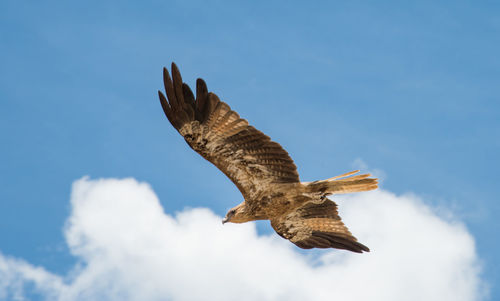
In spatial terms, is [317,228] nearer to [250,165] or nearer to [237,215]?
[237,215]

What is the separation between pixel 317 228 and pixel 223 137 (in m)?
3.26

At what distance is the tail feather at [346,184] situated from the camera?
1097 cm

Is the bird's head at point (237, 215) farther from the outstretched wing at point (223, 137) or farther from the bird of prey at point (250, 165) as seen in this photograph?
the outstretched wing at point (223, 137)

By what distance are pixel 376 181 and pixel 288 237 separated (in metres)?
2.39

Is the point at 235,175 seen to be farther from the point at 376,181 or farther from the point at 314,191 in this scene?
the point at 376,181

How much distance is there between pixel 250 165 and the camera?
1067 centimetres

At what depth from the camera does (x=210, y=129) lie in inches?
405

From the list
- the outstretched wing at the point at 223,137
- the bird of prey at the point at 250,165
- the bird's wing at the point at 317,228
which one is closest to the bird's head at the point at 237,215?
the bird of prey at the point at 250,165

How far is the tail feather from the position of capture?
36.0ft

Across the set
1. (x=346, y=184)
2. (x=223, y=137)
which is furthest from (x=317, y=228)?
(x=223, y=137)

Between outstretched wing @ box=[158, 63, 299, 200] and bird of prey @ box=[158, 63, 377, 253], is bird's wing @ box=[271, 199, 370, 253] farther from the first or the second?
outstretched wing @ box=[158, 63, 299, 200]

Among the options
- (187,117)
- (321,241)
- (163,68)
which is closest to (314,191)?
(321,241)

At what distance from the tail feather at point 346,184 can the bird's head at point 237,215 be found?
1.14 m

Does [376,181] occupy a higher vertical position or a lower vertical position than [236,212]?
higher
